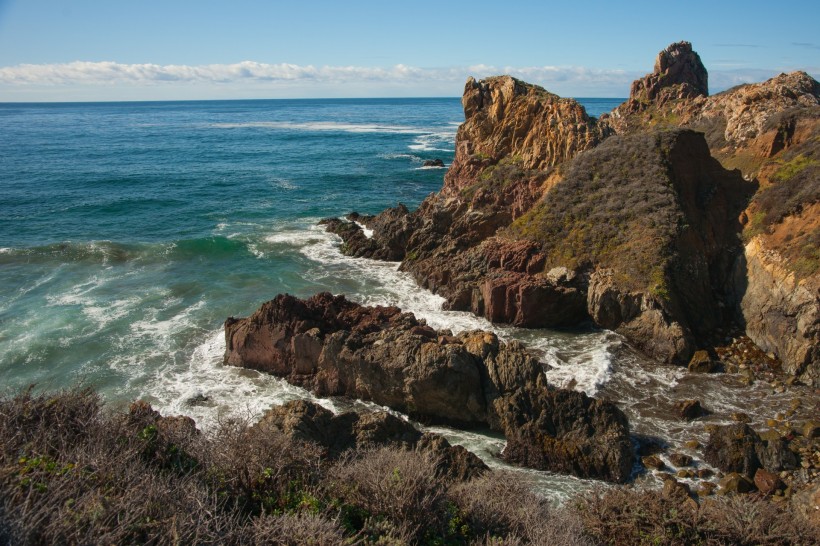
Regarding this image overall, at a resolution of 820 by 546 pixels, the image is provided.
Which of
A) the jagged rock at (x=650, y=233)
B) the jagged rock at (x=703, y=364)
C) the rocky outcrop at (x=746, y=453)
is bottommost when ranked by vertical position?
the rocky outcrop at (x=746, y=453)

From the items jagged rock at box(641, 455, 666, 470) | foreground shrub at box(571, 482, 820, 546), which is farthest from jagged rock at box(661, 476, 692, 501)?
foreground shrub at box(571, 482, 820, 546)

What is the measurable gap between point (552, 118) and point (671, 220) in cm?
1309

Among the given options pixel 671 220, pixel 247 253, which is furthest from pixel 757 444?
Result: pixel 247 253

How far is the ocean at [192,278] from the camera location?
825 inches

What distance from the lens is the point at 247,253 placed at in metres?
37.2

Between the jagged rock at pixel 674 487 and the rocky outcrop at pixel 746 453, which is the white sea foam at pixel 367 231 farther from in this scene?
the jagged rock at pixel 674 487

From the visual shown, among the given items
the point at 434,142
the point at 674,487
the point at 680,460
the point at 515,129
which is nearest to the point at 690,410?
the point at 680,460

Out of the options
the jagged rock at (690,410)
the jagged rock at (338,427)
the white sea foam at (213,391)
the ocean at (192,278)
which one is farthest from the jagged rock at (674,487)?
the white sea foam at (213,391)

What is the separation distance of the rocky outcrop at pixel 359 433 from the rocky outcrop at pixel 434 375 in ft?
7.99

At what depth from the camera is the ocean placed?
21.0 metres

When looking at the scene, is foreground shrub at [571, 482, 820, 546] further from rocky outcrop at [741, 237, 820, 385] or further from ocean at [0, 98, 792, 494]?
rocky outcrop at [741, 237, 820, 385]

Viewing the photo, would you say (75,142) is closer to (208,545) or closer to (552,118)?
(552,118)

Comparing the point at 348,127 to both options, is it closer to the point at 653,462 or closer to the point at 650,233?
the point at 650,233

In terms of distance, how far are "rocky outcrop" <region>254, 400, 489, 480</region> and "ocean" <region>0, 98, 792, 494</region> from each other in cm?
190
